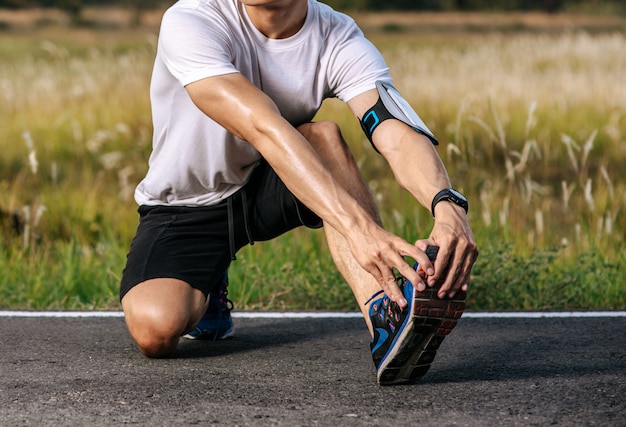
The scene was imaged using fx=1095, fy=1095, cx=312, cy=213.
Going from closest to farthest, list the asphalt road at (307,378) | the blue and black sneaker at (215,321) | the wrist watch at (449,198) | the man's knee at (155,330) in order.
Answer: the asphalt road at (307,378), the wrist watch at (449,198), the man's knee at (155,330), the blue and black sneaker at (215,321)

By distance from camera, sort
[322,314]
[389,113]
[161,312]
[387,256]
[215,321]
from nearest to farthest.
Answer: [387,256] < [389,113] < [161,312] < [215,321] < [322,314]

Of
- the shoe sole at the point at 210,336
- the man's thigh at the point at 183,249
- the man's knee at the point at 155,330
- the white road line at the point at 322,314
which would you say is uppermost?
the man's thigh at the point at 183,249

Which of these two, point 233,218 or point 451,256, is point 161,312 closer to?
point 233,218

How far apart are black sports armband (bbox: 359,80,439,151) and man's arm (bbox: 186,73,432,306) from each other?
1.52ft

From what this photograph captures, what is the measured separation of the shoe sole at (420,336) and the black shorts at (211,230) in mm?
881

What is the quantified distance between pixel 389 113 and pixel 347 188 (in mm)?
304

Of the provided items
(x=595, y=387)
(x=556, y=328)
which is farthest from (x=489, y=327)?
(x=595, y=387)

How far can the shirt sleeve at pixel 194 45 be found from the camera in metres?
3.59

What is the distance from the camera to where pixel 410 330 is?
10.7 feet

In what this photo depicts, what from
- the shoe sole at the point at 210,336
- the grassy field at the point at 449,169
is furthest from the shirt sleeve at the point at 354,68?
the grassy field at the point at 449,169

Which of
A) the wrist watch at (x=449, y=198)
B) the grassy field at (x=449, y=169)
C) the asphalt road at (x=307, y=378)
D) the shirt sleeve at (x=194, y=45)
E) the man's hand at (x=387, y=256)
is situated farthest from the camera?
the grassy field at (x=449, y=169)

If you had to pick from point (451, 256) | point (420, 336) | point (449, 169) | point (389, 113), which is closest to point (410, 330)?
point (420, 336)

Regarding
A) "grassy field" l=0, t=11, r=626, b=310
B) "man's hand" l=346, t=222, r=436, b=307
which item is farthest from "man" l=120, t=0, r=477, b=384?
"grassy field" l=0, t=11, r=626, b=310

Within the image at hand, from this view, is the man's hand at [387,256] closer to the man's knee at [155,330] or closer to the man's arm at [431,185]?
the man's arm at [431,185]
